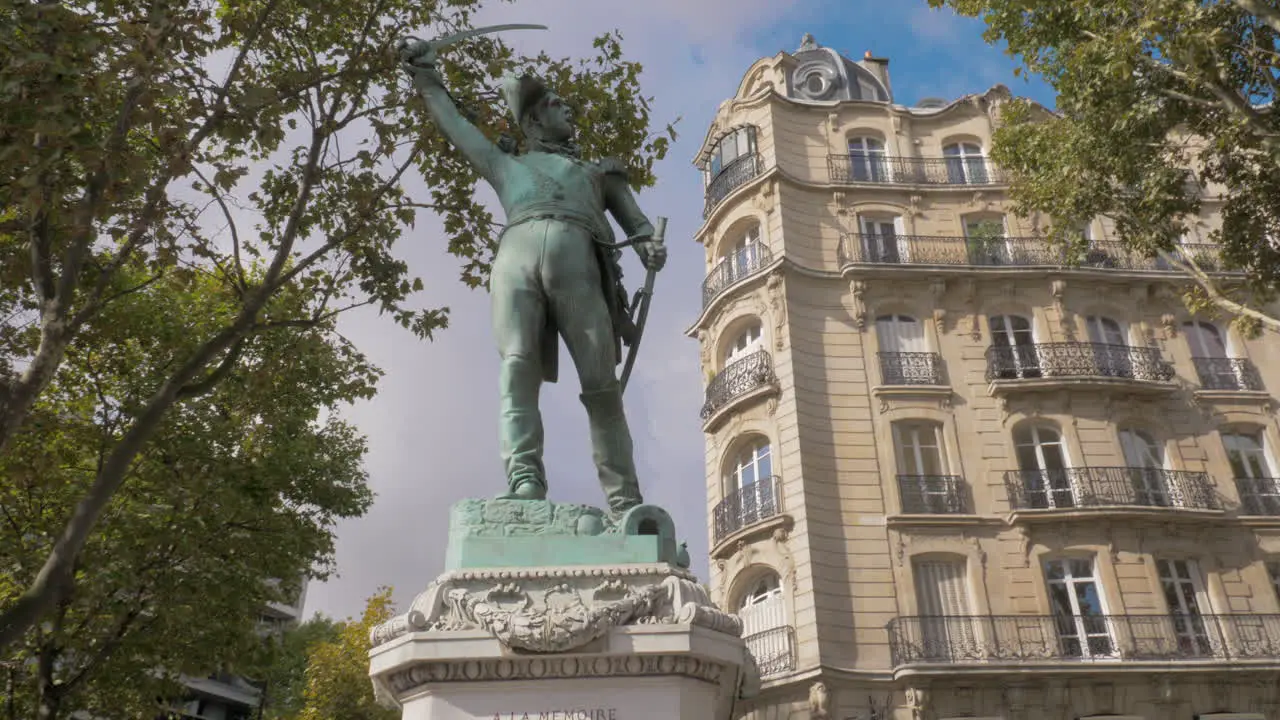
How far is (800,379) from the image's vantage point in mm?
22188

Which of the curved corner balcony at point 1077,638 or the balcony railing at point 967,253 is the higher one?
the balcony railing at point 967,253

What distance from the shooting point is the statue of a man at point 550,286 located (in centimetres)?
461

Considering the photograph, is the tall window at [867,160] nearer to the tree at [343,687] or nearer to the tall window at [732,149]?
the tall window at [732,149]

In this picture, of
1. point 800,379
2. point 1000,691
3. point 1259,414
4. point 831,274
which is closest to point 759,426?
point 800,379

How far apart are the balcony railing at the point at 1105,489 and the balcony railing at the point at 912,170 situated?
8.64 m

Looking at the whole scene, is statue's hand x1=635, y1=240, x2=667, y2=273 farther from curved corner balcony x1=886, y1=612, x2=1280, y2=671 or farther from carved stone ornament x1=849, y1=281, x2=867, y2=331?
carved stone ornament x1=849, y1=281, x2=867, y2=331

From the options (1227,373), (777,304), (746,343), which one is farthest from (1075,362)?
(746,343)

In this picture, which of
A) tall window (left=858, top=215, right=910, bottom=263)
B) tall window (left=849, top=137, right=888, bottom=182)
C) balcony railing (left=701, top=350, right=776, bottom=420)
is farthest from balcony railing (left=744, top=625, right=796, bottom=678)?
tall window (left=849, top=137, right=888, bottom=182)

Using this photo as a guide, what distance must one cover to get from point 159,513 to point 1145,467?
790 inches

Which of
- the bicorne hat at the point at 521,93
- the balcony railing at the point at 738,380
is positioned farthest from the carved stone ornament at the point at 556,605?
the balcony railing at the point at 738,380

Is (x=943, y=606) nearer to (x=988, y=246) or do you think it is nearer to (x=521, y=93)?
(x=988, y=246)

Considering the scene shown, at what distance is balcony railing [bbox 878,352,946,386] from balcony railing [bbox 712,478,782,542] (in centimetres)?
387

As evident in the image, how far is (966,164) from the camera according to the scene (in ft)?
86.8

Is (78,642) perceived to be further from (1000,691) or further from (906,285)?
(906,285)
